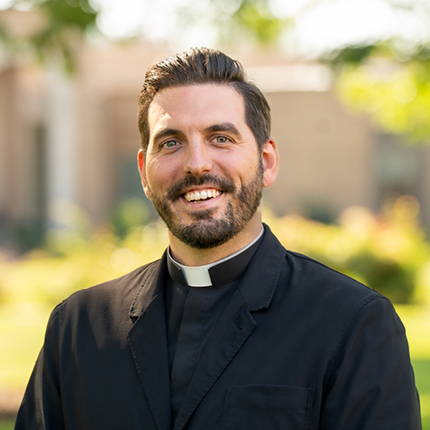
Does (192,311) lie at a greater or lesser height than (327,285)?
lesser

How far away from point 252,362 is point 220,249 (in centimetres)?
47

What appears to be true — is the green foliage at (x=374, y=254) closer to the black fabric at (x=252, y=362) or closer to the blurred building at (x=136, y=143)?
the blurred building at (x=136, y=143)

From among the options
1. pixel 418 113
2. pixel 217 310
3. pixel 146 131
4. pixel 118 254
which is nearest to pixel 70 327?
pixel 217 310

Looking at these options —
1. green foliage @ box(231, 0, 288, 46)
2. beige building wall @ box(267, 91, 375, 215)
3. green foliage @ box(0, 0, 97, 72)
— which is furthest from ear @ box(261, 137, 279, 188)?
beige building wall @ box(267, 91, 375, 215)

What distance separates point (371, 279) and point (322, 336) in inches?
401

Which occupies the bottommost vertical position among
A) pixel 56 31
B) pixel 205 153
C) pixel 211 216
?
pixel 211 216

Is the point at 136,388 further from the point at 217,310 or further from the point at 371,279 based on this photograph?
the point at 371,279

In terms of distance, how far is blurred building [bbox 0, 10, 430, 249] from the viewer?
63.8 feet

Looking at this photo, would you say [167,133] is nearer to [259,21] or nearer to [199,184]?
[199,184]

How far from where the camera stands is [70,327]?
7.29 ft

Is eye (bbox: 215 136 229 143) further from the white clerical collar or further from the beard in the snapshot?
the white clerical collar

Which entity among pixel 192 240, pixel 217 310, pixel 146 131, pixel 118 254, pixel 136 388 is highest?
pixel 146 131

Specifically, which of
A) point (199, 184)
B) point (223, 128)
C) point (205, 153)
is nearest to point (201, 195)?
point (199, 184)

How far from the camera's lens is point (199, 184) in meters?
2.03
